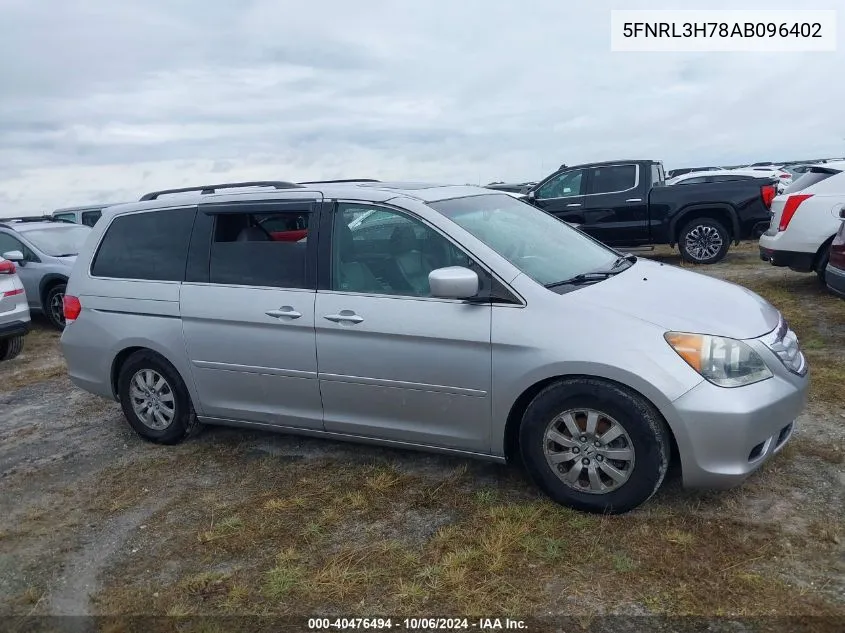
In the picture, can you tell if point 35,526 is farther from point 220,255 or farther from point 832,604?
point 832,604

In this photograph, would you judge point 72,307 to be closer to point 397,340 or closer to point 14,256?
point 397,340

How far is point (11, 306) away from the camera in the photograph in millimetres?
7637

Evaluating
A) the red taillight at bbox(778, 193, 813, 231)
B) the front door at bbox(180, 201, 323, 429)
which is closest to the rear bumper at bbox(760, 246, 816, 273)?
the red taillight at bbox(778, 193, 813, 231)

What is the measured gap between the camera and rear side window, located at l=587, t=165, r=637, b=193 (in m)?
12.2

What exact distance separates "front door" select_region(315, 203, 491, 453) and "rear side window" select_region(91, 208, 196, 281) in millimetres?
1180

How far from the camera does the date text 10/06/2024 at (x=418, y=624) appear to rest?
2871mm

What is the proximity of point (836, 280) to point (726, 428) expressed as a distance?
12.2ft

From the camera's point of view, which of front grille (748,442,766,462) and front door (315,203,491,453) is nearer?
front grille (748,442,766,462)

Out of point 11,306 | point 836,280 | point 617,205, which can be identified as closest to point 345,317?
point 836,280

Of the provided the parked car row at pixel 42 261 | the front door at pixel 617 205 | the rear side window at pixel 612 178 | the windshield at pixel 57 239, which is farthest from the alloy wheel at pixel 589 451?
the rear side window at pixel 612 178

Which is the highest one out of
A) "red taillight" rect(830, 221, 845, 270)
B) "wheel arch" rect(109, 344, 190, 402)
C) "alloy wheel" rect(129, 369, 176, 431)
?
"red taillight" rect(830, 221, 845, 270)

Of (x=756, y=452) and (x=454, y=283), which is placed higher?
(x=454, y=283)

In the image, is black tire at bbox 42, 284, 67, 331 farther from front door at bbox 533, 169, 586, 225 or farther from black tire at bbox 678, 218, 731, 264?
black tire at bbox 678, 218, 731, 264

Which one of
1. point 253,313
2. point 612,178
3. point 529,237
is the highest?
point 612,178
